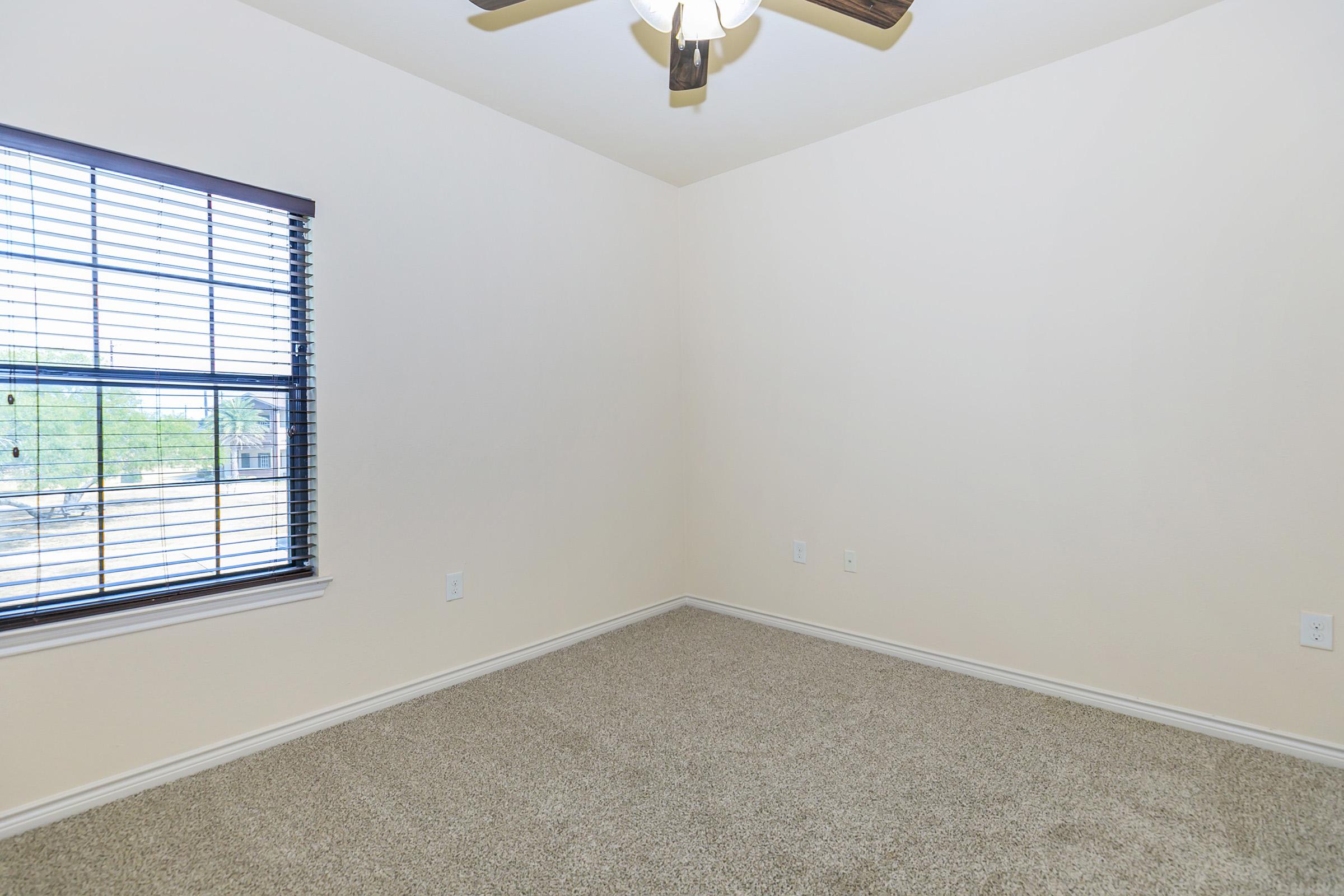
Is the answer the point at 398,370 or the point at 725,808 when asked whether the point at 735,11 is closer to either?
the point at 398,370

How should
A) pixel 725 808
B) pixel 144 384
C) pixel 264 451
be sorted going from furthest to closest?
1. pixel 264 451
2. pixel 144 384
3. pixel 725 808

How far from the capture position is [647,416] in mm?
3637

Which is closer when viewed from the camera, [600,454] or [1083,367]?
[1083,367]

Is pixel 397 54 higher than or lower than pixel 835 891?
higher

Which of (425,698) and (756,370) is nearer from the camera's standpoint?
(425,698)

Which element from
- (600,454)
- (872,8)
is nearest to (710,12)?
(872,8)

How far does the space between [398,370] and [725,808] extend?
1949mm

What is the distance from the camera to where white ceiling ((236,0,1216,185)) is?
86.8 inches

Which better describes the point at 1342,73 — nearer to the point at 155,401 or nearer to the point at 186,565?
the point at 155,401

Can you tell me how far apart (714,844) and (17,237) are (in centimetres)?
250

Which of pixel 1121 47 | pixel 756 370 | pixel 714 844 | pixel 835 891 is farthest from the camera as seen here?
pixel 756 370

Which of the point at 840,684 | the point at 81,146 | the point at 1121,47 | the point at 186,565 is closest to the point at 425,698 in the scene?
the point at 186,565

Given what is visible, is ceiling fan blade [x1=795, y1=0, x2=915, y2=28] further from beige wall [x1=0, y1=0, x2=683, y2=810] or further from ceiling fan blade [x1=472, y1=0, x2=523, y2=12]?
beige wall [x1=0, y1=0, x2=683, y2=810]

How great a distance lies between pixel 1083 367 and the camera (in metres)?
2.49
